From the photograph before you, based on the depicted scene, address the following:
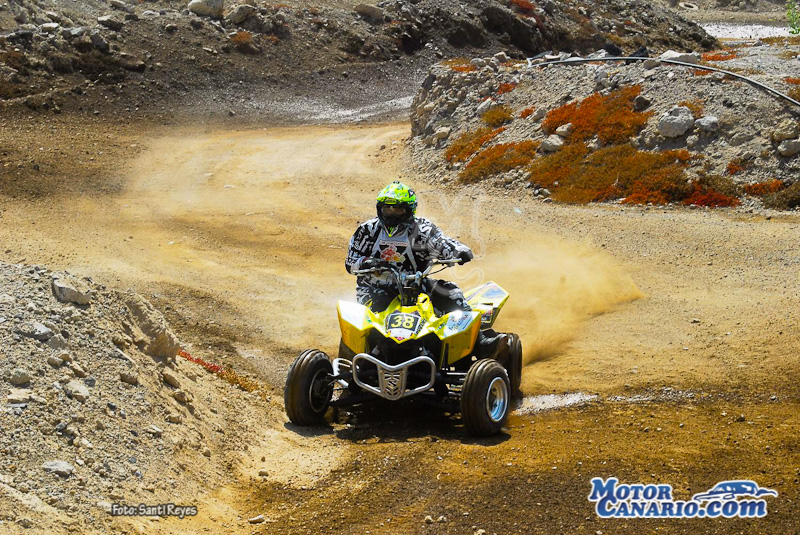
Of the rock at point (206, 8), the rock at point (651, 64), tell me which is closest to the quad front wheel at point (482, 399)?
the rock at point (651, 64)

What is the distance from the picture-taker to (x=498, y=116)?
103 ft

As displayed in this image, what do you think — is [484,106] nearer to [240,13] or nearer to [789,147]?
[789,147]

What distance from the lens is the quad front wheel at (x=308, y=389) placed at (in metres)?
11.0

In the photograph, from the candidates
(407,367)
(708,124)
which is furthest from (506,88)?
(407,367)

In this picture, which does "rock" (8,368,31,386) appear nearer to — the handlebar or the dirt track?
the dirt track

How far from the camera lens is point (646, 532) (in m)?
7.54

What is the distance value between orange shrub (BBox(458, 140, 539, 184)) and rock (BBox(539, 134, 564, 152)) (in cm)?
39

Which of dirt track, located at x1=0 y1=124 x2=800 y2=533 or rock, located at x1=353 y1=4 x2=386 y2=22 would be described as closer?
dirt track, located at x1=0 y1=124 x2=800 y2=533

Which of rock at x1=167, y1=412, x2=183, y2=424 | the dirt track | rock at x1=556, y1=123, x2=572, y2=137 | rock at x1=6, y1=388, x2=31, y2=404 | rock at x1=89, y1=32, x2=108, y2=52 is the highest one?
rock at x1=89, y1=32, x2=108, y2=52

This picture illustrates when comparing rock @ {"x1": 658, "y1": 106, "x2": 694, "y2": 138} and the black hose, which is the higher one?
the black hose

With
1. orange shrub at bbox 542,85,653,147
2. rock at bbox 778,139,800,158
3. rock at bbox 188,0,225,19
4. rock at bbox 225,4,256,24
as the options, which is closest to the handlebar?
rock at bbox 778,139,800,158

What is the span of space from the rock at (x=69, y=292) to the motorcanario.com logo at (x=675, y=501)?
6391mm

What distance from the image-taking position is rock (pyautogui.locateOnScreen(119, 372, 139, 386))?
32.6 feet

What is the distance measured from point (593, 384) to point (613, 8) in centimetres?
5814
